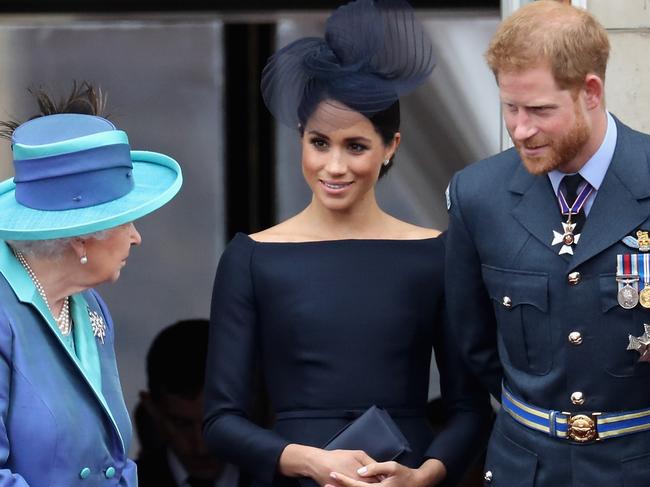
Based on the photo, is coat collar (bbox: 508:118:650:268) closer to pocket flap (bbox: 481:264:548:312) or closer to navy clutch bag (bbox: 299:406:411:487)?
pocket flap (bbox: 481:264:548:312)

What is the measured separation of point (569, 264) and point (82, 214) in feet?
3.48

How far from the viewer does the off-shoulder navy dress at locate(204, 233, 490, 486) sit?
13.0 feet

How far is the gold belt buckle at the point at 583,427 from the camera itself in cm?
345

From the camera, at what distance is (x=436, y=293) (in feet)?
13.3

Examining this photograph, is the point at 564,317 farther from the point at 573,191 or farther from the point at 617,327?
the point at 573,191

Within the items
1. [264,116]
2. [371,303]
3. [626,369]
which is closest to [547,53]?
[626,369]

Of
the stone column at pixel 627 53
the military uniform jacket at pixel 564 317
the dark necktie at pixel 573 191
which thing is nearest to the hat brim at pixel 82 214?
the military uniform jacket at pixel 564 317

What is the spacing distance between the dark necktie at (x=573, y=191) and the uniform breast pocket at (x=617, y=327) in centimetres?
14

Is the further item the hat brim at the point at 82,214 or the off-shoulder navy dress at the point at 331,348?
the off-shoulder navy dress at the point at 331,348

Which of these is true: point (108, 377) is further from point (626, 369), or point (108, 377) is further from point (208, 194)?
point (208, 194)

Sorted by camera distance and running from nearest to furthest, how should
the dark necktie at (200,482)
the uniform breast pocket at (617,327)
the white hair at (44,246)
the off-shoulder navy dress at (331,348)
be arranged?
the white hair at (44,246), the uniform breast pocket at (617,327), the off-shoulder navy dress at (331,348), the dark necktie at (200,482)

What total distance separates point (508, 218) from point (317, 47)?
80cm

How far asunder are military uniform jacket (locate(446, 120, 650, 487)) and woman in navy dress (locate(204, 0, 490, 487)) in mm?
405

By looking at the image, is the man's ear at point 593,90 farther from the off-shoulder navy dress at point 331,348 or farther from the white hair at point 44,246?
the white hair at point 44,246
